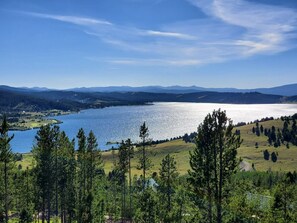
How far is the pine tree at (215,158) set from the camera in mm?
38781

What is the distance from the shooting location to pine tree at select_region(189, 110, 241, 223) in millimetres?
38781

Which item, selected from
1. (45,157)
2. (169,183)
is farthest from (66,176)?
(169,183)

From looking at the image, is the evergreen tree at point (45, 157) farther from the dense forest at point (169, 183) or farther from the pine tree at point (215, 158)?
the pine tree at point (215, 158)

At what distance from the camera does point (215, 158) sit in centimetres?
3944

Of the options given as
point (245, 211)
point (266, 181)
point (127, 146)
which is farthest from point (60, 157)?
point (266, 181)

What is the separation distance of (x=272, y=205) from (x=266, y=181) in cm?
10870

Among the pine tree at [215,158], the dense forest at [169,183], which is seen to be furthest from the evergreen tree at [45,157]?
the pine tree at [215,158]

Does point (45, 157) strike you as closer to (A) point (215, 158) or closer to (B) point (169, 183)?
(B) point (169, 183)

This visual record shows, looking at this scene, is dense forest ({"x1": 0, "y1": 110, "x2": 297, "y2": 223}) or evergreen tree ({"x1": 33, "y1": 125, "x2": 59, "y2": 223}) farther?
evergreen tree ({"x1": 33, "y1": 125, "x2": 59, "y2": 223})

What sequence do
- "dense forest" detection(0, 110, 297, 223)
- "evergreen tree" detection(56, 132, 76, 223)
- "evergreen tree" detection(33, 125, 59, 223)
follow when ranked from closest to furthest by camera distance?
"dense forest" detection(0, 110, 297, 223)
"evergreen tree" detection(33, 125, 59, 223)
"evergreen tree" detection(56, 132, 76, 223)

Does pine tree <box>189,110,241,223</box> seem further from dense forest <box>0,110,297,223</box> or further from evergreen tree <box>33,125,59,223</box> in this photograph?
evergreen tree <box>33,125,59,223</box>

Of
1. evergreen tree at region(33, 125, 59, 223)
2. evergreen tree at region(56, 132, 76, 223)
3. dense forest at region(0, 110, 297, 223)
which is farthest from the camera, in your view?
A: evergreen tree at region(56, 132, 76, 223)

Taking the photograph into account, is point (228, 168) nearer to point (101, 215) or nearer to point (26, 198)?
point (101, 215)

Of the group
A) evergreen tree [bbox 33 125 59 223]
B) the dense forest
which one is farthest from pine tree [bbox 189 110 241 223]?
evergreen tree [bbox 33 125 59 223]
